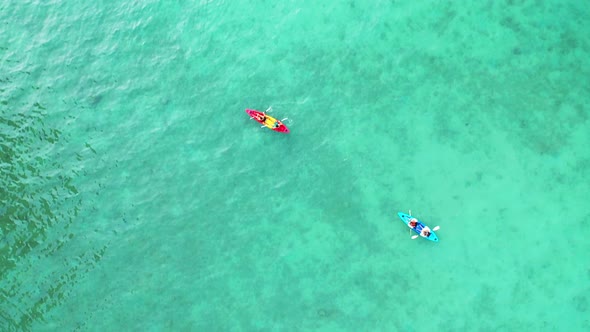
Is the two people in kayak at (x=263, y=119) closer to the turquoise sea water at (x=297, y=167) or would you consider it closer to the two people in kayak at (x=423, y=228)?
the turquoise sea water at (x=297, y=167)

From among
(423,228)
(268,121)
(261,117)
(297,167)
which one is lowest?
(423,228)

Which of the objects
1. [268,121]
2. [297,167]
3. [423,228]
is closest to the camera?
[423,228]

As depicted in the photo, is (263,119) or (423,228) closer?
(423,228)

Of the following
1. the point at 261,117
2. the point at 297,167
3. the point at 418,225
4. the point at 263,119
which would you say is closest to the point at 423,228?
the point at 418,225

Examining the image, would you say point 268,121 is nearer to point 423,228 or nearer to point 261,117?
point 261,117

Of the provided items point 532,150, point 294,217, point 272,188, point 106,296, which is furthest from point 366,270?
point 106,296

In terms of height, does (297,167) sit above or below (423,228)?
above

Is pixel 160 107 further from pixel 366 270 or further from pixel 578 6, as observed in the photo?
pixel 578 6
